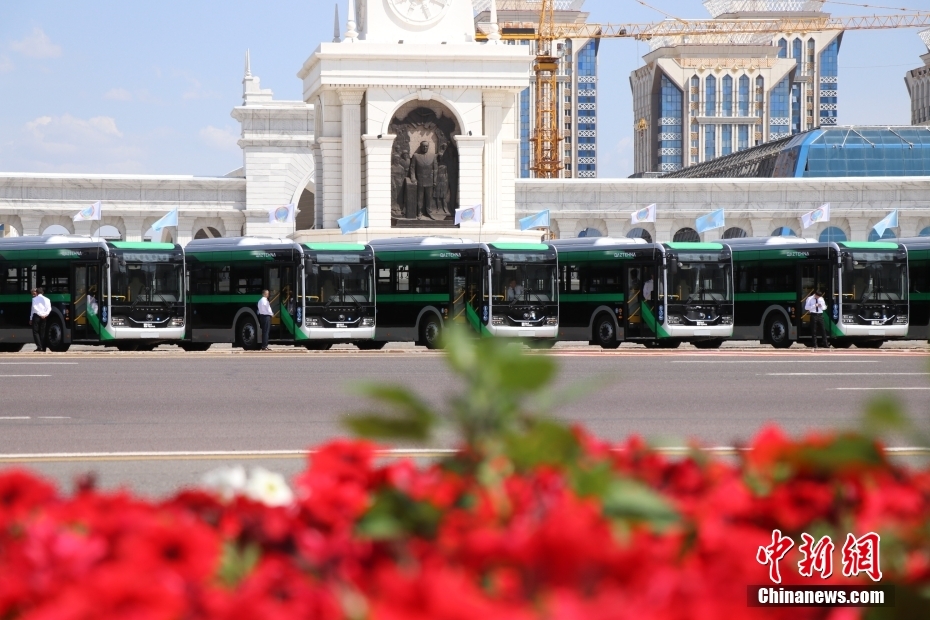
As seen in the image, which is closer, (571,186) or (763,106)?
(571,186)

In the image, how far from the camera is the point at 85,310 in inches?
1214

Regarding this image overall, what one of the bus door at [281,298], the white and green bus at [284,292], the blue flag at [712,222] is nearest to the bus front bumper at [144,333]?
the white and green bus at [284,292]

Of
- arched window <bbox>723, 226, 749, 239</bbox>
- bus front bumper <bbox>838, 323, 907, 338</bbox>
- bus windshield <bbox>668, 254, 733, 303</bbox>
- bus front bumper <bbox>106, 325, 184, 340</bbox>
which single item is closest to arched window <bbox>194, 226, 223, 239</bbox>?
arched window <bbox>723, 226, 749, 239</bbox>

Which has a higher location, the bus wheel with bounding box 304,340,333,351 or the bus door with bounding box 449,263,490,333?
the bus door with bounding box 449,263,490,333

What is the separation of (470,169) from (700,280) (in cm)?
2038

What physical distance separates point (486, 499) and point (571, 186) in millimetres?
66933

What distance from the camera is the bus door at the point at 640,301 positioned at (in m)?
32.0

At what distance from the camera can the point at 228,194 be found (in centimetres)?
7062

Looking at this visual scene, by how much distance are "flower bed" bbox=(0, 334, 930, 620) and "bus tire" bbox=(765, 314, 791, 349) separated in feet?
97.1

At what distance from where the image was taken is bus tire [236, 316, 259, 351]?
31406mm

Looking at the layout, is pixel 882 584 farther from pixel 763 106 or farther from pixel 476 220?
pixel 763 106

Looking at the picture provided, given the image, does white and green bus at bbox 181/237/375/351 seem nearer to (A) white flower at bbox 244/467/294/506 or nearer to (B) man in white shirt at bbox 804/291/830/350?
(B) man in white shirt at bbox 804/291/830/350

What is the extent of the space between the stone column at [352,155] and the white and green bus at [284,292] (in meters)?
20.3

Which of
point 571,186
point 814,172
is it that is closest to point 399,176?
point 571,186
